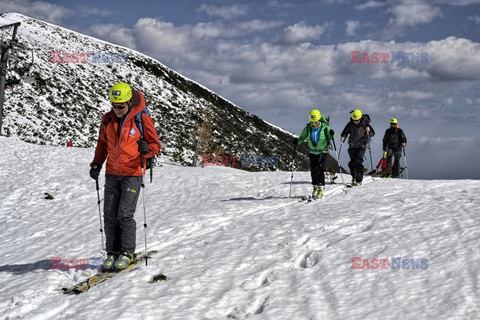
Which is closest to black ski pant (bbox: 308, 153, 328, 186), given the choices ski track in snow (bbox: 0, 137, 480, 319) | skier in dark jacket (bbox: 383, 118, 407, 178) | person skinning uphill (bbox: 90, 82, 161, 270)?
ski track in snow (bbox: 0, 137, 480, 319)

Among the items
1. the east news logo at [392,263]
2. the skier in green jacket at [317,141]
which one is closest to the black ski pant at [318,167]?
the skier in green jacket at [317,141]

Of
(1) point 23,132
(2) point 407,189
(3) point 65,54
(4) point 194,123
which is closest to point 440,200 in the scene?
(2) point 407,189

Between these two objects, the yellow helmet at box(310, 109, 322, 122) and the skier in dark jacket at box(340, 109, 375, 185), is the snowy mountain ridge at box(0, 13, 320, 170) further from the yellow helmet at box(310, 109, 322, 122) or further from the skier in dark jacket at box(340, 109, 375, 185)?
the yellow helmet at box(310, 109, 322, 122)

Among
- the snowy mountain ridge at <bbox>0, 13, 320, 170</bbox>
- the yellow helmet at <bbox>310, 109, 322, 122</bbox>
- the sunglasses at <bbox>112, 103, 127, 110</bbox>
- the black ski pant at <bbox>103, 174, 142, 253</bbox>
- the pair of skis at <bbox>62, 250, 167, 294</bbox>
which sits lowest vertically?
the pair of skis at <bbox>62, 250, 167, 294</bbox>

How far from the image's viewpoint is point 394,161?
18391 mm

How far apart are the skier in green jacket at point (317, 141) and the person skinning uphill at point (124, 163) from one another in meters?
5.87

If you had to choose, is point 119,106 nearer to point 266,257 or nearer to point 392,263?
point 266,257

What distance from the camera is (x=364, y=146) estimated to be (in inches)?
516

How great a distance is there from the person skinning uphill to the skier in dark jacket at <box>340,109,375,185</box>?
8720 millimetres

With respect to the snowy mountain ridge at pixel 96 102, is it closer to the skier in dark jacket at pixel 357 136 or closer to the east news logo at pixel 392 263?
the skier in dark jacket at pixel 357 136

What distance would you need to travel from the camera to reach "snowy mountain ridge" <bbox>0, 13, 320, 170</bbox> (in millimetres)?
37500

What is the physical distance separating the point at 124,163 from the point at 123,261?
145cm

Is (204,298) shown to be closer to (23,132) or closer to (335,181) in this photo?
(335,181)

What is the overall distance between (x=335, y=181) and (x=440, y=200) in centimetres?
604
